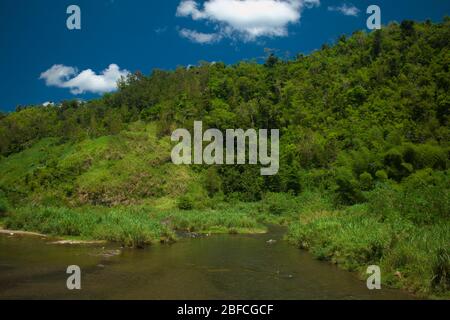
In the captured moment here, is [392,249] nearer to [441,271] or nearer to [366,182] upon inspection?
[441,271]

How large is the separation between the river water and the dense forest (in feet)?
6.66

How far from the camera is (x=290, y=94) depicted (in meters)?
88.9

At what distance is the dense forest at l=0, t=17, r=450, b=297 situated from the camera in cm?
2316

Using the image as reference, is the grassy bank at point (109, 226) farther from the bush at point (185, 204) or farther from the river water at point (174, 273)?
the bush at point (185, 204)

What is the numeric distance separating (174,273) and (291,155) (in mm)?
52640

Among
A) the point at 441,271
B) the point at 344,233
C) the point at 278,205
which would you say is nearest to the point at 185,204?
the point at 278,205

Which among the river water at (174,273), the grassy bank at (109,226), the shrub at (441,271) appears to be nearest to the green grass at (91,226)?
the grassy bank at (109,226)

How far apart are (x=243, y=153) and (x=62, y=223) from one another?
4499 centimetres

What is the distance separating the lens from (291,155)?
70.1 metres

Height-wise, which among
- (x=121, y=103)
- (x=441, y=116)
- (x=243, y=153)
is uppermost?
(x=121, y=103)

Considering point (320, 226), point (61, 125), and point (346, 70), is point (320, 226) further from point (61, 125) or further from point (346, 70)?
point (61, 125)

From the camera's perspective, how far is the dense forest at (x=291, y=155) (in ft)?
76.0

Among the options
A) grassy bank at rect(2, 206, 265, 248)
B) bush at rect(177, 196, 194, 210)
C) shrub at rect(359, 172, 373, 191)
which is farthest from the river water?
bush at rect(177, 196, 194, 210)

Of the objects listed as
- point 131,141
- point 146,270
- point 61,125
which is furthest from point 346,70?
point 146,270
